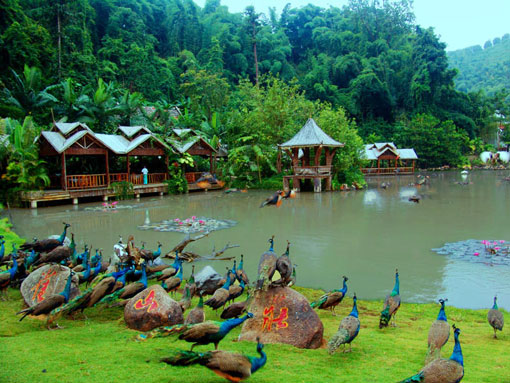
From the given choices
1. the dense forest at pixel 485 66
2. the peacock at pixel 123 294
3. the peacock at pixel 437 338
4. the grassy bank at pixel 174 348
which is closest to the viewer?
the grassy bank at pixel 174 348

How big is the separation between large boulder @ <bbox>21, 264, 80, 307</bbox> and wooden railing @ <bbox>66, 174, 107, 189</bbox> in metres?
15.8

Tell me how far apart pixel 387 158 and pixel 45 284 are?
4129 cm

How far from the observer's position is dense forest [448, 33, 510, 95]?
8588 cm

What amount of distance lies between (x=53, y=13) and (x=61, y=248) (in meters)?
30.7

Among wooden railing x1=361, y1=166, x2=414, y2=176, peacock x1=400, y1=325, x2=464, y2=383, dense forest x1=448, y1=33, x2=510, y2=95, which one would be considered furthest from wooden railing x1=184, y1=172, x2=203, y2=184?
dense forest x1=448, y1=33, x2=510, y2=95

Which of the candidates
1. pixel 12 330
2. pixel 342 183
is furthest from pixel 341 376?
pixel 342 183

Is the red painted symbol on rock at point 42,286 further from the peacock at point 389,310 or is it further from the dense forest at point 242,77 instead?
the dense forest at point 242,77

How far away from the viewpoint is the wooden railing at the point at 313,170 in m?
26.2

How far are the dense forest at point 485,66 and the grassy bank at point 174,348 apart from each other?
82.3 meters

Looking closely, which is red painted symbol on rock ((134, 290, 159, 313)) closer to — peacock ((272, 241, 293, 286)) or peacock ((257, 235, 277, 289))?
peacock ((257, 235, 277, 289))

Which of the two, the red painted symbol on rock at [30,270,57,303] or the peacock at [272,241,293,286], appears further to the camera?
the red painted symbol on rock at [30,270,57,303]

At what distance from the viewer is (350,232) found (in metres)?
13.7

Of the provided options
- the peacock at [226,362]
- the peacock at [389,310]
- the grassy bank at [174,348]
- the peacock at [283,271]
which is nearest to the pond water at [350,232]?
the peacock at [389,310]

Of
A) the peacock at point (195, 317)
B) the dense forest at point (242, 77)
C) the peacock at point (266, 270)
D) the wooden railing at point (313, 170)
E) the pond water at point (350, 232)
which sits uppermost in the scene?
the dense forest at point (242, 77)
